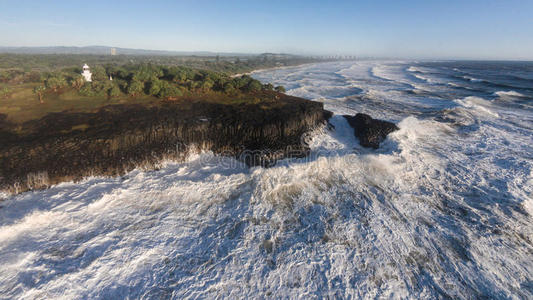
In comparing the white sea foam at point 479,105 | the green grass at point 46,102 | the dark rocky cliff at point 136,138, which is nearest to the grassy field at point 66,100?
the green grass at point 46,102

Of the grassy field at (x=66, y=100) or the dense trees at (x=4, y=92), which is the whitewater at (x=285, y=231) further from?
the dense trees at (x=4, y=92)

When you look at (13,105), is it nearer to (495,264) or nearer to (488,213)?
(495,264)

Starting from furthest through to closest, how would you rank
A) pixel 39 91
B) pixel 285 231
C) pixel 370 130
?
pixel 39 91
pixel 370 130
pixel 285 231

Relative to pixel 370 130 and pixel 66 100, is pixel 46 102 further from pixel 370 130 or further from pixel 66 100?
pixel 370 130

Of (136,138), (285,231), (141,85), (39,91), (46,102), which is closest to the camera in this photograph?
(285,231)

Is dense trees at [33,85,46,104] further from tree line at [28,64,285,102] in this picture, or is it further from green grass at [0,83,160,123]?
green grass at [0,83,160,123]

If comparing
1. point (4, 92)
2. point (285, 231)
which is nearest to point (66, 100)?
point (4, 92)

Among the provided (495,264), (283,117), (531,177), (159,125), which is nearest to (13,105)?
(159,125)
